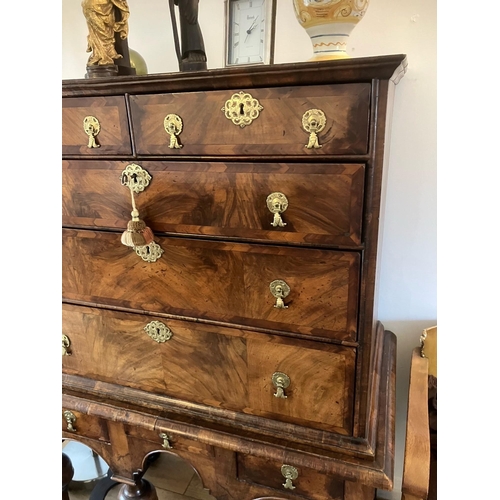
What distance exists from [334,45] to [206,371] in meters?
0.79

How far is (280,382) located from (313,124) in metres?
0.56

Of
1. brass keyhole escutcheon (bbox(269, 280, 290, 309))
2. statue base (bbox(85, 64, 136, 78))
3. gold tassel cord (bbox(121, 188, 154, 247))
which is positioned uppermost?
statue base (bbox(85, 64, 136, 78))

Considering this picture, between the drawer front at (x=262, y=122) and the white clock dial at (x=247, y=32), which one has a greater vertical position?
the white clock dial at (x=247, y=32)

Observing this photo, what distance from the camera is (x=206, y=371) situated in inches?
38.4

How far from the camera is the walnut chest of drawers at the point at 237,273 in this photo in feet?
2.45

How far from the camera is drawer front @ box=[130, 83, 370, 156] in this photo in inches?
28.0

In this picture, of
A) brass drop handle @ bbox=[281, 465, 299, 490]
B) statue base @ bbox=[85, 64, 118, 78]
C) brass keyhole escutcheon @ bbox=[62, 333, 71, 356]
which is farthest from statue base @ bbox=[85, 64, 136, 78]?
brass drop handle @ bbox=[281, 465, 299, 490]

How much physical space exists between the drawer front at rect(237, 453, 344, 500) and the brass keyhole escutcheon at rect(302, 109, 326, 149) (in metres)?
0.70

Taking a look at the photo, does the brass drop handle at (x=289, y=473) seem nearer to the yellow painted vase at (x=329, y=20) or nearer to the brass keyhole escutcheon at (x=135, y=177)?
the brass keyhole escutcheon at (x=135, y=177)

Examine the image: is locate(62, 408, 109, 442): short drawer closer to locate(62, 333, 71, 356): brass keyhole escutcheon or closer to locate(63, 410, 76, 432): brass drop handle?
locate(63, 410, 76, 432): brass drop handle

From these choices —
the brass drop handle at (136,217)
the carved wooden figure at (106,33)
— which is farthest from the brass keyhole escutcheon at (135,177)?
the carved wooden figure at (106,33)
